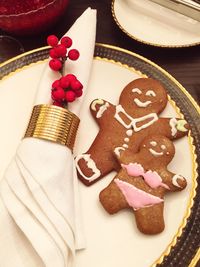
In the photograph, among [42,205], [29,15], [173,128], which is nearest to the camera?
[42,205]

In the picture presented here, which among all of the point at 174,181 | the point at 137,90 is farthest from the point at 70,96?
the point at 174,181

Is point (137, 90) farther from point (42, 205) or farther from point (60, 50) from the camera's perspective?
point (42, 205)

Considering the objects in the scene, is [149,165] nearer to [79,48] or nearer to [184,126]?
[184,126]

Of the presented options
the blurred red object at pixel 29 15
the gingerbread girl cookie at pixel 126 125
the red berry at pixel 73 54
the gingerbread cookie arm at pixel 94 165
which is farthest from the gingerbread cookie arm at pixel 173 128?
the blurred red object at pixel 29 15

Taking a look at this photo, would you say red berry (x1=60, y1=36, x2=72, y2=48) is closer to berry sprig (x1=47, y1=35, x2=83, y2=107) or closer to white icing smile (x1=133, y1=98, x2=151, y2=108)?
berry sprig (x1=47, y1=35, x2=83, y2=107)

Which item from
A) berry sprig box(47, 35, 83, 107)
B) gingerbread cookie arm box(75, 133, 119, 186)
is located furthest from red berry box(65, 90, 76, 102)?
gingerbread cookie arm box(75, 133, 119, 186)

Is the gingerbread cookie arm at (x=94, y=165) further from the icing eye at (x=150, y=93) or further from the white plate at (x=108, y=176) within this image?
the icing eye at (x=150, y=93)
